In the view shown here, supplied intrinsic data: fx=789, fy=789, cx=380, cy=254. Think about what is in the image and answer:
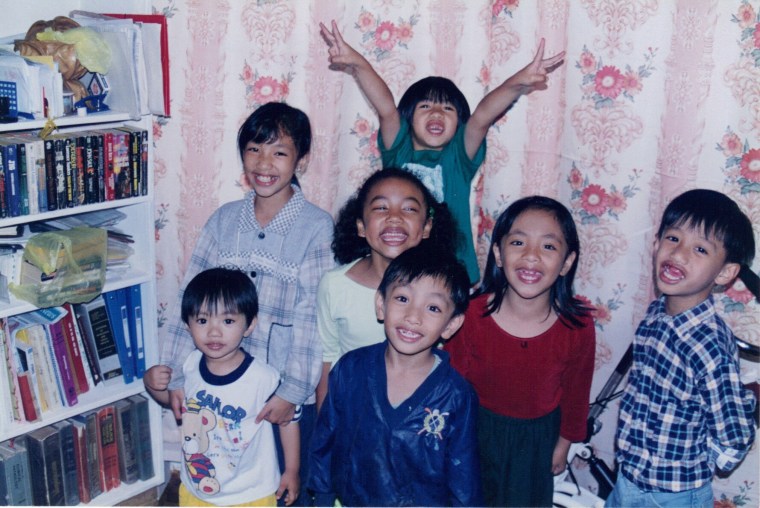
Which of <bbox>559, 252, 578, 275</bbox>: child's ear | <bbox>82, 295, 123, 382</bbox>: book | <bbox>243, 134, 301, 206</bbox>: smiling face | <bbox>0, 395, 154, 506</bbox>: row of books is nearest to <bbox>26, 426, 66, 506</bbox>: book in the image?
<bbox>0, 395, 154, 506</bbox>: row of books

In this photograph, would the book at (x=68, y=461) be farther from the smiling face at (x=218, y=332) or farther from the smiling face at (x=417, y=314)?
the smiling face at (x=417, y=314)

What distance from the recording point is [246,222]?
204 cm

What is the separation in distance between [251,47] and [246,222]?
61 centimetres

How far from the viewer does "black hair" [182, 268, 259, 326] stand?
72.7 inches

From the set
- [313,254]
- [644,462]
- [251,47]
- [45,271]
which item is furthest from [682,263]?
[45,271]

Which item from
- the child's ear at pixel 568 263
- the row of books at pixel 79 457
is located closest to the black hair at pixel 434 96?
the child's ear at pixel 568 263

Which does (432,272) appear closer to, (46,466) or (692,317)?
(692,317)

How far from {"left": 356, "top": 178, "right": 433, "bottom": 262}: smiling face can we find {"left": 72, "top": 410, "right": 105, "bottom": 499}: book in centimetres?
104

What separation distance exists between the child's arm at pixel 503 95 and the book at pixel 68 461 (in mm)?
1381

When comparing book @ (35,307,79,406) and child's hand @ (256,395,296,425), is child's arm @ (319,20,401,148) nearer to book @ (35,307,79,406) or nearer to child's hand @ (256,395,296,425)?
child's hand @ (256,395,296,425)

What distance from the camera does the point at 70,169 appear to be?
208 centimetres

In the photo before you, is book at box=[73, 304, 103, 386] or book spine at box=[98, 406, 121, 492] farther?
book spine at box=[98, 406, 121, 492]

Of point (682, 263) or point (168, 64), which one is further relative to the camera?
point (168, 64)

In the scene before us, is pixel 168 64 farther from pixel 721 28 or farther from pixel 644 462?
pixel 644 462
